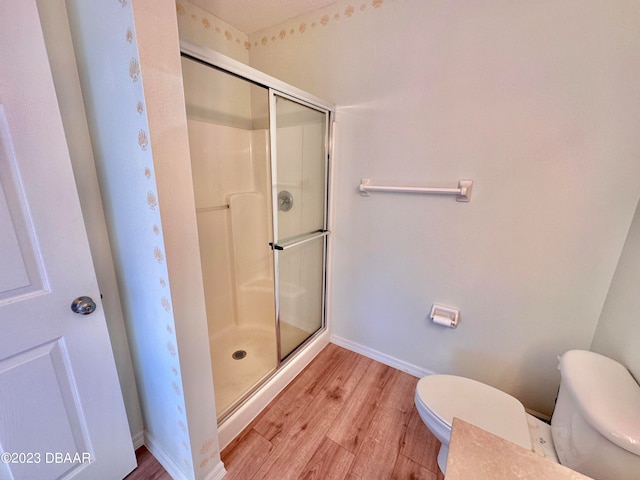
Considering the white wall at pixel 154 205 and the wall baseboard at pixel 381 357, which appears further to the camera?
the wall baseboard at pixel 381 357

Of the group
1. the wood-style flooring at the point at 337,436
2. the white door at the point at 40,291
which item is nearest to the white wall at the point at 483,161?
the wood-style flooring at the point at 337,436

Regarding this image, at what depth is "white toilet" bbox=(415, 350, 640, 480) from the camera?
0.78 meters

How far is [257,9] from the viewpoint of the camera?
65.4 inches

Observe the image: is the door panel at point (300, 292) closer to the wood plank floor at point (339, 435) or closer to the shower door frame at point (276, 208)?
the shower door frame at point (276, 208)

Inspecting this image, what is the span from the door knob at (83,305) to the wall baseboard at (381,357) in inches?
65.2

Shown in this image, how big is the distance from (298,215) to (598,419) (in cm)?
160

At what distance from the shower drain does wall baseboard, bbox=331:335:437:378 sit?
725 mm

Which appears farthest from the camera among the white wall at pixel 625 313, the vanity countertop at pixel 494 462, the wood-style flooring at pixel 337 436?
the wood-style flooring at pixel 337 436

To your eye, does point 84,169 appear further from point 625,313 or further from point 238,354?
point 625,313

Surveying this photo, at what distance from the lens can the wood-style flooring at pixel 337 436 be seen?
125 cm

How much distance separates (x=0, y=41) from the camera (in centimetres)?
70

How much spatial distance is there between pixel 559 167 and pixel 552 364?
3.44 feet

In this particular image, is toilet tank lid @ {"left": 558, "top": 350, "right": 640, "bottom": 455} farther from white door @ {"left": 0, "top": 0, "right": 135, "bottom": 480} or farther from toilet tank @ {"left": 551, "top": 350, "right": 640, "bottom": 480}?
white door @ {"left": 0, "top": 0, "right": 135, "bottom": 480}

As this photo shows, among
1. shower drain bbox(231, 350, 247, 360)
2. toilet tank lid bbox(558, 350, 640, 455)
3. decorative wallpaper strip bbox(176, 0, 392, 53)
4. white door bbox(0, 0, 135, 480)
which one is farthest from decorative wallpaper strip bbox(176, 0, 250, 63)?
toilet tank lid bbox(558, 350, 640, 455)
